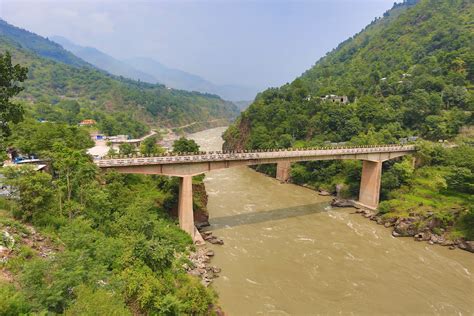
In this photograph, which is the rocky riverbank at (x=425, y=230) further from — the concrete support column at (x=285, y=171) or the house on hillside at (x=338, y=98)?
the house on hillside at (x=338, y=98)

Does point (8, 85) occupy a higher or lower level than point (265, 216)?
higher

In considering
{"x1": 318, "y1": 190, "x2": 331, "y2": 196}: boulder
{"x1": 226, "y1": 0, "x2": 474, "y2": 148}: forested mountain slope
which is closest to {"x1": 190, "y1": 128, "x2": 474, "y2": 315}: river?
{"x1": 318, "y1": 190, "x2": 331, "y2": 196}: boulder

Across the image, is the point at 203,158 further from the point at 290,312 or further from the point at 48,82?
the point at 48,82

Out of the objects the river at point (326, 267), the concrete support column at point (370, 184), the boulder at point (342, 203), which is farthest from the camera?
the boulder at point (342, 203)

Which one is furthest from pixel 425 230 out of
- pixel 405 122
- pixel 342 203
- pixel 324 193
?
pixel 405 122

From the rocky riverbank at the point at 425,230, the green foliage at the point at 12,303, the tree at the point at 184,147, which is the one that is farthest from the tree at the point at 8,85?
the rocky riverbank at the point at 425,230

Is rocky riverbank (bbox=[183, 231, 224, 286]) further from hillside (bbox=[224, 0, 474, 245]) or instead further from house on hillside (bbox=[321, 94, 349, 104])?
house on hillside (bbox=[321, 94, 349, 104])

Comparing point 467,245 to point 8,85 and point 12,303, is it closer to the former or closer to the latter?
point 12,303

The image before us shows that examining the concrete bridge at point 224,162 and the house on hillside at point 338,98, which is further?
the house on hillside at point 338,98

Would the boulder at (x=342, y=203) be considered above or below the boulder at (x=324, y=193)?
below
